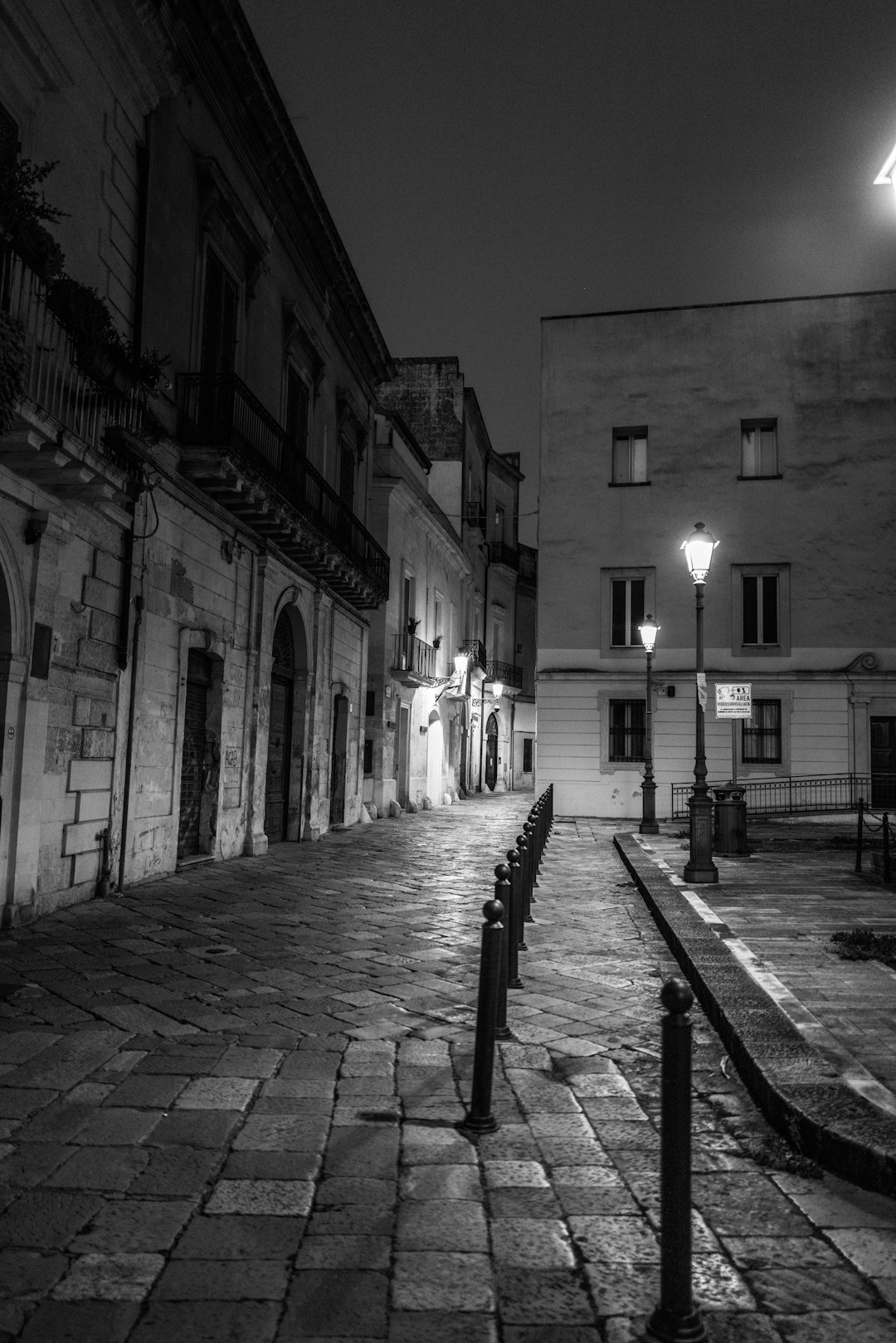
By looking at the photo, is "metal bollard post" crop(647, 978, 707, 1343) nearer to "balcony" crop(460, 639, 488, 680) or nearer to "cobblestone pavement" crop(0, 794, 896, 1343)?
"cobblestone pavement" crop(0, 794, 896, 1343)

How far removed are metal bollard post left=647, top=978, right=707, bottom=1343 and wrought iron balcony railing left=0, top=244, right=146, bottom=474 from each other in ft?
21.7

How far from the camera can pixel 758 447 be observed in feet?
82.6

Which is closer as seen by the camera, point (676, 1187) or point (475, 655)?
point (676, 1187)

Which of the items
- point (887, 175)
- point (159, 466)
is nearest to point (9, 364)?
point (159, 466)

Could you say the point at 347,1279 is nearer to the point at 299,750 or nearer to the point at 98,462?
the point at 98,462

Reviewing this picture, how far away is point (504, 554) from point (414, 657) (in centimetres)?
1653

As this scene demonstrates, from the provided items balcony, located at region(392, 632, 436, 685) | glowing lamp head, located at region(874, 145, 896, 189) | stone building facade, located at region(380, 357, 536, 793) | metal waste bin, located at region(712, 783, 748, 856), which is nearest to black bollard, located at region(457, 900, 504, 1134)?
glowing lamp head, located at region(874, 145, 896, 189)

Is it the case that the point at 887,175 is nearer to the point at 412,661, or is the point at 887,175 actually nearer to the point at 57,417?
the point at 57,417

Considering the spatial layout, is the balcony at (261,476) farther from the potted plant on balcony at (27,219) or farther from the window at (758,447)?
the window at (758,447)

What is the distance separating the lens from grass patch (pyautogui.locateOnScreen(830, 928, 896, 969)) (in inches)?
269

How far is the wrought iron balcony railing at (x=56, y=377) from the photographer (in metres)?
7.77

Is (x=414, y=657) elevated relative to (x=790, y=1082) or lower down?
elevated

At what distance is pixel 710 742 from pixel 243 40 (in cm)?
1720

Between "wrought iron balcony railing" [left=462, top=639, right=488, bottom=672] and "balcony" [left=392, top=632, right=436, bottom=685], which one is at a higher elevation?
Result: "wrought iron balcony railing" [left=462, top=639, right=488, bottom=672]
